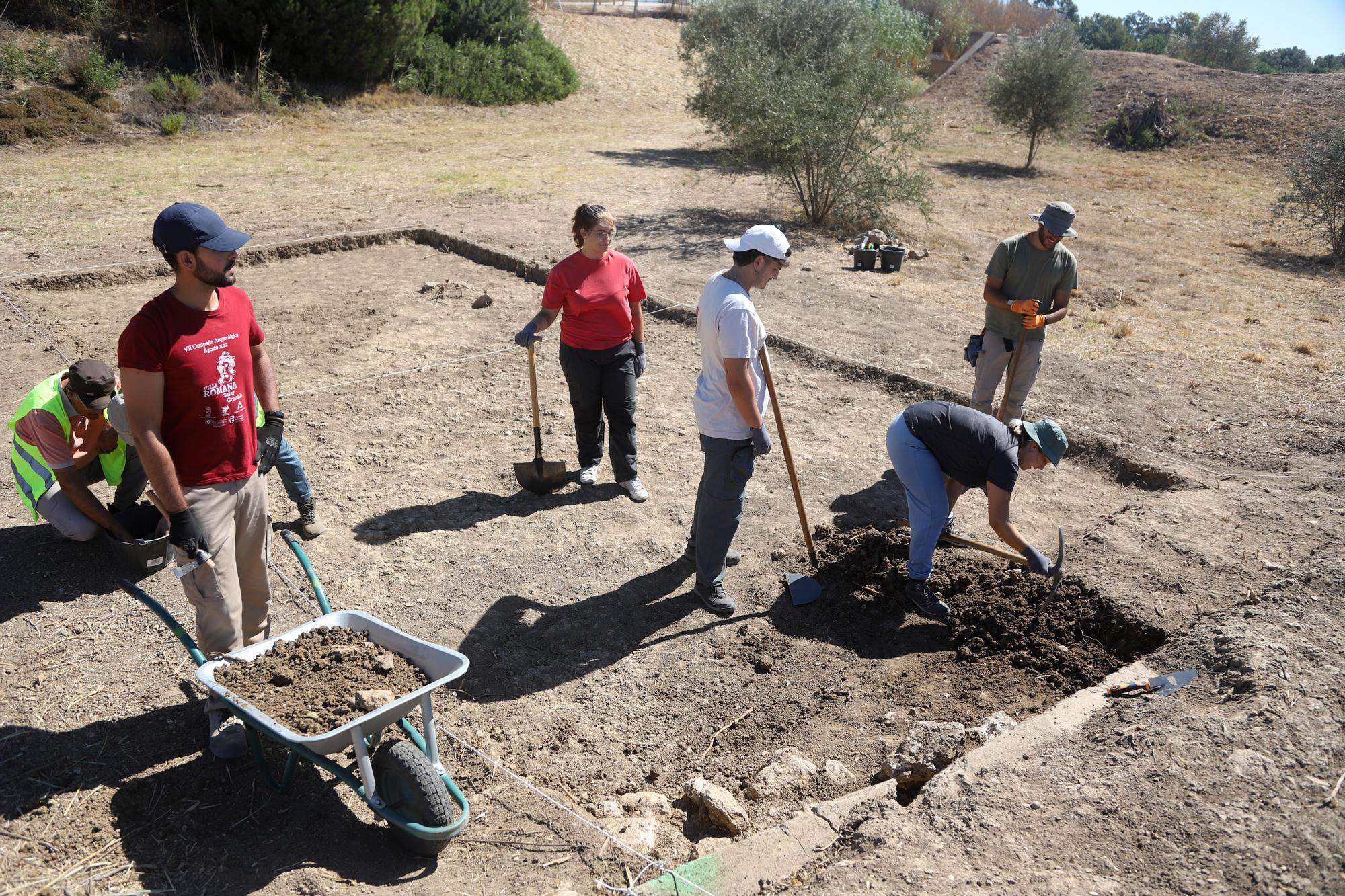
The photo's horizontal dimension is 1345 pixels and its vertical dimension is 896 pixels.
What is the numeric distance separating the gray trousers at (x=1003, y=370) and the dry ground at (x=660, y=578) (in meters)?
0.67

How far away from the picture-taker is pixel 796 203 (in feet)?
48.4

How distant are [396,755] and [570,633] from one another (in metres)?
1.65

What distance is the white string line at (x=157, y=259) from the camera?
9422mm

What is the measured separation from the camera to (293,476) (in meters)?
5.31

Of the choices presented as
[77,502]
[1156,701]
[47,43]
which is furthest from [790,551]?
[47,43]

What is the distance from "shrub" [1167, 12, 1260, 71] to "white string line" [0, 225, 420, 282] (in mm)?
38115

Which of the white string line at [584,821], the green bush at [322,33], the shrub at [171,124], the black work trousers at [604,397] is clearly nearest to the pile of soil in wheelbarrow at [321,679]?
the white string line at [584,821]

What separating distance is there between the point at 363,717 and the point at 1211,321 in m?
10.0

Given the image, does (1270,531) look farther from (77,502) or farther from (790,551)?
(77,502)

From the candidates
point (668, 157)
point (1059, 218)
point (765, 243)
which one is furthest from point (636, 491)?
point (668, 157)

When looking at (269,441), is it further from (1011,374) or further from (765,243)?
(1011,374)

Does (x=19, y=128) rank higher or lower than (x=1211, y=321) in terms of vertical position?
higher

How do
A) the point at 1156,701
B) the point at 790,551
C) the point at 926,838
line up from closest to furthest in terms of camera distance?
the point at 926,838 < the point at 1156,701 < the point at 790,551

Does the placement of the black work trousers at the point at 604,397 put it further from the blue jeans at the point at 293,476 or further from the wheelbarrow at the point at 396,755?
the wheelbarrow at the point at 396,755
